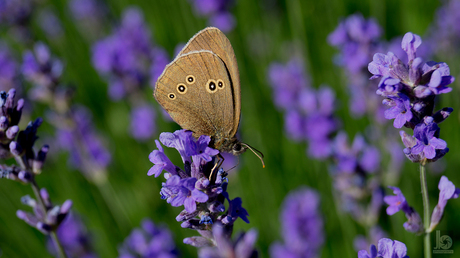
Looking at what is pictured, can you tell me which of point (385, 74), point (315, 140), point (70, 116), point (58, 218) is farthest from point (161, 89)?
point (70, 116)

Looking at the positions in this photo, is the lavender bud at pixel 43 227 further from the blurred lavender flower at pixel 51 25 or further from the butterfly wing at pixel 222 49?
the blurred lavender flower at pixel 51 25

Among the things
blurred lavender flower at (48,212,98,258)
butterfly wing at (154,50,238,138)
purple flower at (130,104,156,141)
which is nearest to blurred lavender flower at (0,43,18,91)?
purple flower at (130,104,156,141)

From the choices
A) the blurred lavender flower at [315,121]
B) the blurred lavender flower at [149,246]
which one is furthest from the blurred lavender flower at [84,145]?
the blurred lavender flower at [315,121]

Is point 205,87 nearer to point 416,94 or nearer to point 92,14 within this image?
point 416,94

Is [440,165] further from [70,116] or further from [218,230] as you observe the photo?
[70,116]

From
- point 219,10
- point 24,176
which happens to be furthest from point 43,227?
point 219,10

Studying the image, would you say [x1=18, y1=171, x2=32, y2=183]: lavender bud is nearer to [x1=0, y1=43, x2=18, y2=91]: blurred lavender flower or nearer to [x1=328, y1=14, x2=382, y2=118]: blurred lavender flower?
[x1=328, y1=14, x2=382, y2=118]: blurred lavender flower
